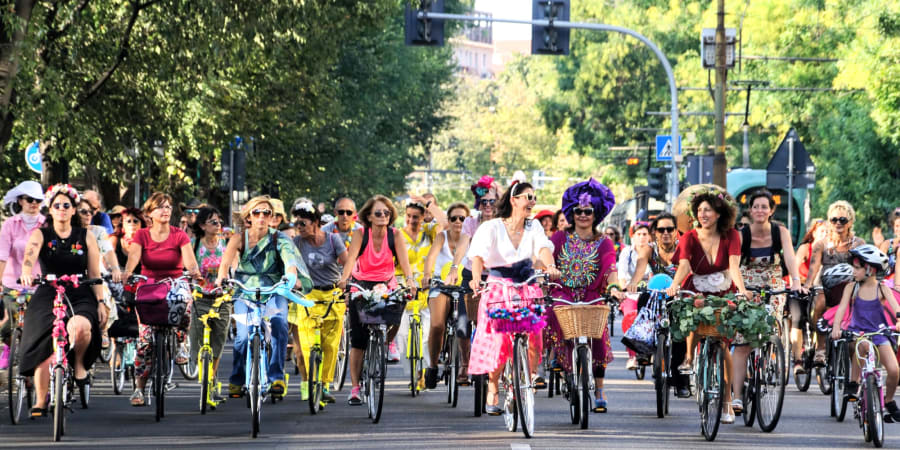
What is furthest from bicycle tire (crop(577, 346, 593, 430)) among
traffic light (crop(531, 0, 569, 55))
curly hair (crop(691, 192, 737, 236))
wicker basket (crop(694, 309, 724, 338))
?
traffic light (crop(531, 0, 569, 55))

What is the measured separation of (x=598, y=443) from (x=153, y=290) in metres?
4.13

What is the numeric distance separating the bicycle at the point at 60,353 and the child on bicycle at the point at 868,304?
5.37m

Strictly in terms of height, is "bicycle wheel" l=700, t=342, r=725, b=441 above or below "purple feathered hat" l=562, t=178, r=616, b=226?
below

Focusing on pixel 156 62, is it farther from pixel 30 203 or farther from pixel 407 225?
pixel 30 203

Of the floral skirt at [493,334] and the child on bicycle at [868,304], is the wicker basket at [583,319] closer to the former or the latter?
the floral skirt at [493,334]

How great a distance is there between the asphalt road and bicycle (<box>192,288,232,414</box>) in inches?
5.7

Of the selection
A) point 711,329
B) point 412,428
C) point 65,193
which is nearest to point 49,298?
point 65,193

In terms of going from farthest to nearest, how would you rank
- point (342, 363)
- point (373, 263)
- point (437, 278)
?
point (342, 363), point (373, 263), point (437, 278)

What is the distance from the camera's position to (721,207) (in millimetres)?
12500

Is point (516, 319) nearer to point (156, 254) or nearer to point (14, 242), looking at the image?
point (156, 254)

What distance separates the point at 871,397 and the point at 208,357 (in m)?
4.99

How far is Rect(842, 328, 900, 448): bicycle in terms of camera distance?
1171 cm

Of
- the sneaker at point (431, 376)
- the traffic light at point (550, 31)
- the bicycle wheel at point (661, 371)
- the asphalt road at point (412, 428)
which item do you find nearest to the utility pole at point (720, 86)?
the traffic light at point (550, 31)

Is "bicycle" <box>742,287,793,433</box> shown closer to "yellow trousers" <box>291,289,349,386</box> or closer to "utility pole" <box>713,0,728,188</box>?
"yellow trousers" <box>291,289,349,386</box>
